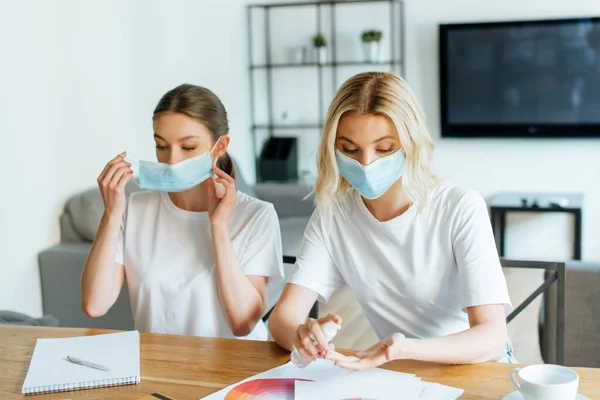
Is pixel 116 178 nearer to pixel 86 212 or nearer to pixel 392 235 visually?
pixel 392 235

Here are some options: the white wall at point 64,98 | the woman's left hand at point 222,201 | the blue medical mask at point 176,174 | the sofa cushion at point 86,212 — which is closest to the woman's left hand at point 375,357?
the woman's left hand at point 222,201

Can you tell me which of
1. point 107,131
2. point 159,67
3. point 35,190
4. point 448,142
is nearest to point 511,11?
point 448,142

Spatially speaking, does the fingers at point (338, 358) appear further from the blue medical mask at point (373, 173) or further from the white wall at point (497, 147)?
the white wall at point (497, 147)

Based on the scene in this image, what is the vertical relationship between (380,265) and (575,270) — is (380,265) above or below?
above

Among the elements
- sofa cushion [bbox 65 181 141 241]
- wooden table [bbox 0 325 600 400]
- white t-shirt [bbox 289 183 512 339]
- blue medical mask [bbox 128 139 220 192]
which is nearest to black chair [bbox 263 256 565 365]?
white t-shirt [bbox 289 183 512 339]

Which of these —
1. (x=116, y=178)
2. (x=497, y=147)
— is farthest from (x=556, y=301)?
(x=497, y=147)

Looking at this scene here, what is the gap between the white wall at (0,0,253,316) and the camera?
8.91 ft

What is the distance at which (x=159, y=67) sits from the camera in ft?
13.1

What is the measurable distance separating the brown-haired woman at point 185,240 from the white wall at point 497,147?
3.28 m

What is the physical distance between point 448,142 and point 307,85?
1.05 meters

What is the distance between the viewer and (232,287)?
159 centimetres

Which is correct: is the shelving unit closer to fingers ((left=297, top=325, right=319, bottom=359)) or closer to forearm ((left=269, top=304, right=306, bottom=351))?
forearm ((left=269, top=304, right=306, bottom=351))

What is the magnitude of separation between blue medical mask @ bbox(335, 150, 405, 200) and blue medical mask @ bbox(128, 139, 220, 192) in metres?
0.35

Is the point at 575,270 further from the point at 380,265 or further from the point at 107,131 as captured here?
the point at 107,131
